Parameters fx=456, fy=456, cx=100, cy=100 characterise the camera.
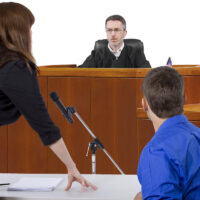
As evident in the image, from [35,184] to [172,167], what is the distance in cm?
85

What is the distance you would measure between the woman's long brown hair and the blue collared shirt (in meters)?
0.74

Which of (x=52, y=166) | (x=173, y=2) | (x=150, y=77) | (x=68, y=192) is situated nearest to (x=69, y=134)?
(x=52, y=166)

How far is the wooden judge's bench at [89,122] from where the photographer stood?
410 centimetres

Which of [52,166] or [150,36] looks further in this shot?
[150,36]

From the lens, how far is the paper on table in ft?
5.90

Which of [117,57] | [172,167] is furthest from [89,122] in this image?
[172,167]

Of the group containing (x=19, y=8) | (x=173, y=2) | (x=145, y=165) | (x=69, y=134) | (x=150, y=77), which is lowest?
(x=69, y=134)

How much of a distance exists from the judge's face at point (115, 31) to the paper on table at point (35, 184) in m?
3.24

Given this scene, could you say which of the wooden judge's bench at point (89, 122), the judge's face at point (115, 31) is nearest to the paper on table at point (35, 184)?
the wooden judge's bench at point (89, 122)

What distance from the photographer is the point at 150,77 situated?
52.5 inches

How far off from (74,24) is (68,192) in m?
5.40

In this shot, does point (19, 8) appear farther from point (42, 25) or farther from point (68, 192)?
point (42, 25)

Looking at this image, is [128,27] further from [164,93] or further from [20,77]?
[164,93]

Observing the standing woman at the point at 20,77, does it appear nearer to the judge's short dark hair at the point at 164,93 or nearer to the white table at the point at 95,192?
the white table at the point at 95,192
